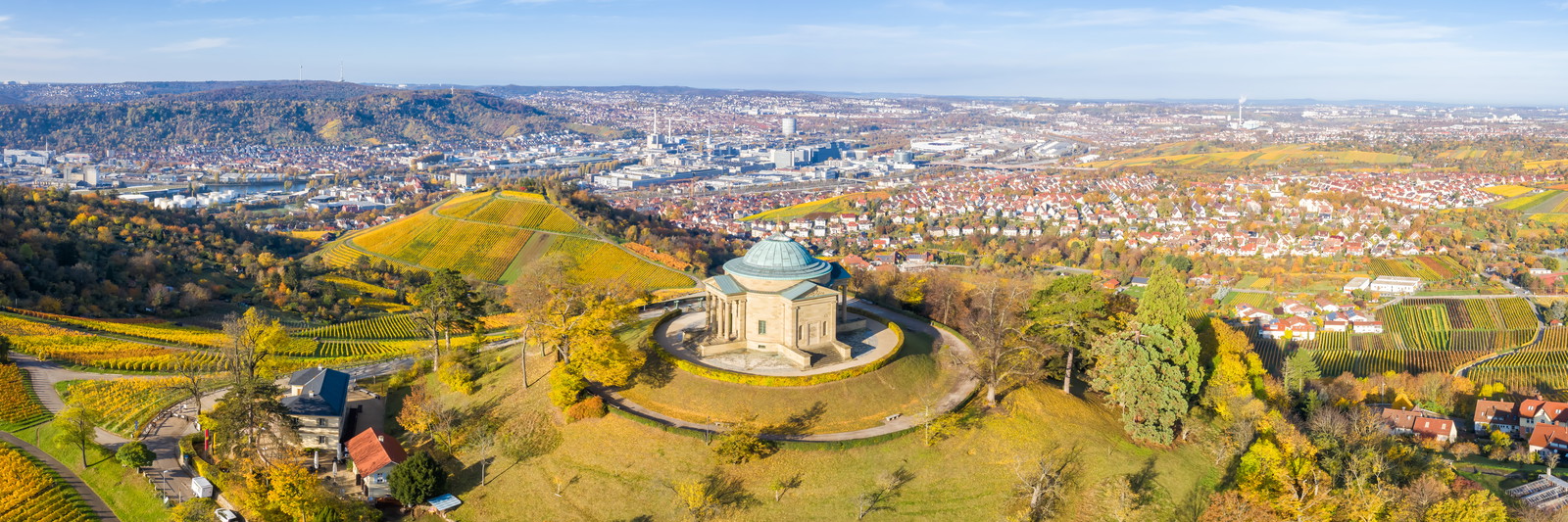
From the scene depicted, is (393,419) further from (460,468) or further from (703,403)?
(703,403)

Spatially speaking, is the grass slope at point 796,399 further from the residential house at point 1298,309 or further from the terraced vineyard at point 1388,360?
the residential house at point 1298,309

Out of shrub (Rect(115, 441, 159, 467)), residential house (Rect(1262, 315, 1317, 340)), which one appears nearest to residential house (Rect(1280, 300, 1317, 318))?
residential house (Rect(1262, 315, 1317, 340))

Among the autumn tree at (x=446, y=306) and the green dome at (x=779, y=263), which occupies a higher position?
the green dome at (x=779, y=263)

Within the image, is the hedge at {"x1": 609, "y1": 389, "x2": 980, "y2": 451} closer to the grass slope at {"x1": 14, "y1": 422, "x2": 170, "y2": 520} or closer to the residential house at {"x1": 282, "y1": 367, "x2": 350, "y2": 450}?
the residential house at {"x1": 282, "y1": 367, "x2": 350, "y2": 450}

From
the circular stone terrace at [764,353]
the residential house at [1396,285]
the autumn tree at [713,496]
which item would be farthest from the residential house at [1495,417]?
the autumn tree at [713,496]

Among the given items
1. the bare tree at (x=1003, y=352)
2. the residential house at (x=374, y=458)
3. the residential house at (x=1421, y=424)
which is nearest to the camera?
the residential house at (x=374, y=458)

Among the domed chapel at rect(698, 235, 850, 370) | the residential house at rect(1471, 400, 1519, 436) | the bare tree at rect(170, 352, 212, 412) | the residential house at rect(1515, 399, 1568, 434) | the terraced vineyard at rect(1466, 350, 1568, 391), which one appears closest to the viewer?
the bare tree at rect(170, 352, 212, 412)
